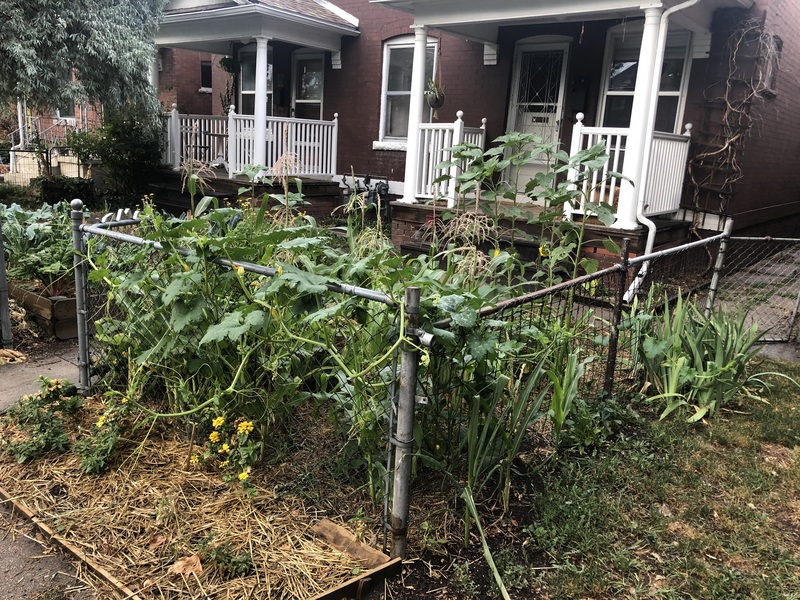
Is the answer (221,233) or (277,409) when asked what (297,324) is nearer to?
(277,409)

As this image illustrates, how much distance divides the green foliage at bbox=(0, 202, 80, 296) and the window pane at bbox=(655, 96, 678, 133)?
767 cm

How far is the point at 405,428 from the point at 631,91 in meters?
8.32

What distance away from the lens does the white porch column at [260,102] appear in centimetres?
1100

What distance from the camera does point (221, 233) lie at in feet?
10.8

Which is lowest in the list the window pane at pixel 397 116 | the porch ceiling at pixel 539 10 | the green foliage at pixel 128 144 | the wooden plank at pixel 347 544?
the wooden plank at pixel 347 544

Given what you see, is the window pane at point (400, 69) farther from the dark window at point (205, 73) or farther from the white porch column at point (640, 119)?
the dark window at point (205, 73)

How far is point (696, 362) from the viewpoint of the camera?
13.5 ft

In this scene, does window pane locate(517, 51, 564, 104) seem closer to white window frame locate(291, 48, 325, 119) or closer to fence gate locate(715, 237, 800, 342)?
fence gate locate(715, 237, 800, 342)

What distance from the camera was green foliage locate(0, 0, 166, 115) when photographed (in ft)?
33.1

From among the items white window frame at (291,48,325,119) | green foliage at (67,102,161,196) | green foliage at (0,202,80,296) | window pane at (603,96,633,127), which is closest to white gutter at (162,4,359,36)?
white window frame at (291,48,325,119)

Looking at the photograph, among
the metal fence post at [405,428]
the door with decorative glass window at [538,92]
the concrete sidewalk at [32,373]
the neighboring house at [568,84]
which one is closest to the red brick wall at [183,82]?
the neighboring house at [568,84]

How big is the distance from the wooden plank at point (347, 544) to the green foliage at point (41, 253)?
3807 mm

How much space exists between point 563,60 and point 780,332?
5.38 meters

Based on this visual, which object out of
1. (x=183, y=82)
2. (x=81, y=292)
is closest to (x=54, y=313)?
(x=81, y=292)
